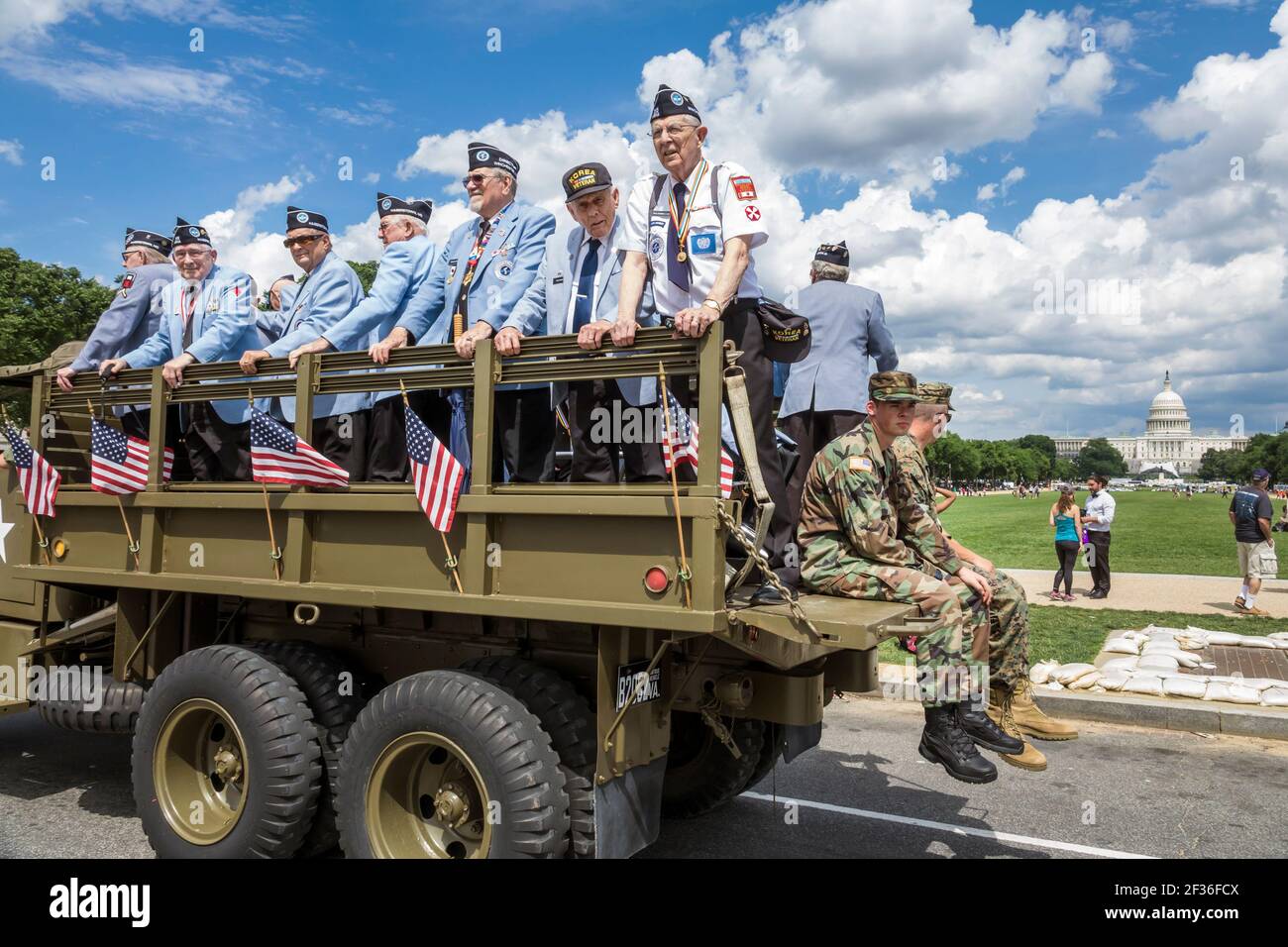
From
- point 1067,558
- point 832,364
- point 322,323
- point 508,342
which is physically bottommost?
point 1067,558

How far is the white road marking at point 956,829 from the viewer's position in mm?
5066

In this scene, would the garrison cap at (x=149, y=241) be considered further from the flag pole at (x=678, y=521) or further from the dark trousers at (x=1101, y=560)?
the dark trousers at (x=1101, y=560)

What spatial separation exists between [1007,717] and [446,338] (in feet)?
11.5

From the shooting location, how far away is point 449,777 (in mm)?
4078

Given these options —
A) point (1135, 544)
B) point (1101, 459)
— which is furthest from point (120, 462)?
point (1101, 459)

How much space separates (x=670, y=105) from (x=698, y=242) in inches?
25.4

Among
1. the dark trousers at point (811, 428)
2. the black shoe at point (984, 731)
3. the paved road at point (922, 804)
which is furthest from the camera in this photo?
the dark trousers at point (811, 428)

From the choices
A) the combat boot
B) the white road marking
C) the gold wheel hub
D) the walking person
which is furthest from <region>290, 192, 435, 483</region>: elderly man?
the walking person

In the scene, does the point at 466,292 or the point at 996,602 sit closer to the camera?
the point at 996,602

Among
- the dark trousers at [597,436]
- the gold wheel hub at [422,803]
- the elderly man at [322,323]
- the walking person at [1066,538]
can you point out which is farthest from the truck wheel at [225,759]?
the walking person at [1066,538]

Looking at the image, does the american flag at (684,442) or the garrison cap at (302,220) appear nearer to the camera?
the american flag at (684,442)

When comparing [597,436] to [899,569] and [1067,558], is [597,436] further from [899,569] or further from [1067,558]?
[1067,558]

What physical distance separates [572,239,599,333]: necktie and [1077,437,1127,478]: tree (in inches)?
6321
